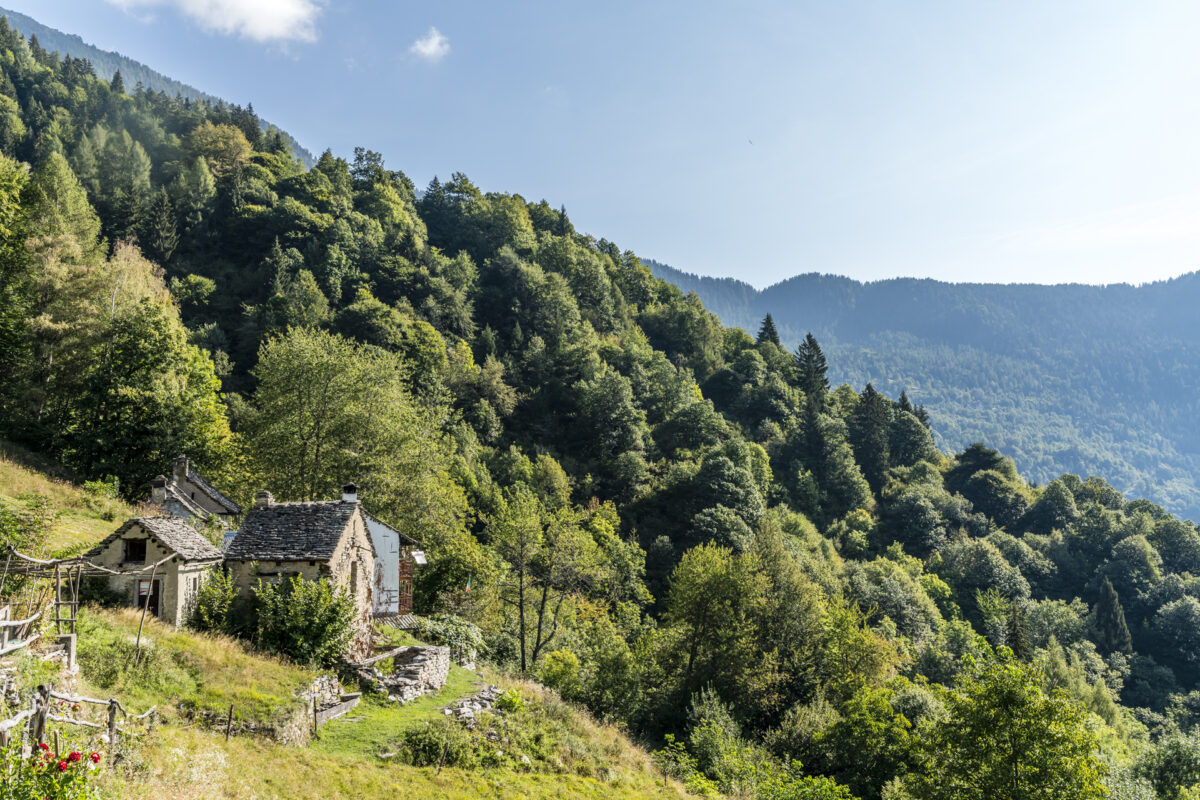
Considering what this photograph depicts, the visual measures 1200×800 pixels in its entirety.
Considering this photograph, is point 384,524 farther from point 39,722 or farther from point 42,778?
point 42,778

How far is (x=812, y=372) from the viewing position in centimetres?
10131

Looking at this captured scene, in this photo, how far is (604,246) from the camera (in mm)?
128000

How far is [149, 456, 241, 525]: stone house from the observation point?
3238 cm

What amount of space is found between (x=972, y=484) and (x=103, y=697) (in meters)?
101

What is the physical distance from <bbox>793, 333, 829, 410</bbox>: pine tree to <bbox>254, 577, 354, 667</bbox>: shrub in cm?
8415

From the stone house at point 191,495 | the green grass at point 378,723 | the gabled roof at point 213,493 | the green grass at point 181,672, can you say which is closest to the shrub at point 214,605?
the green grass at point 181,672

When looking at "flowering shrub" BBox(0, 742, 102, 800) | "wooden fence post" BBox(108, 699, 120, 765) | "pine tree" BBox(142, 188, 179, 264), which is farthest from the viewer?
"pine tree" BBox(142, 188, 179, 264)

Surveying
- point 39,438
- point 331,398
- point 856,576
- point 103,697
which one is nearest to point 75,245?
point 39,438

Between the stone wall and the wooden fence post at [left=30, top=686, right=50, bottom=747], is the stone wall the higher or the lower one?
the lower one

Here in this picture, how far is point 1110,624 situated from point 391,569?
268 ft

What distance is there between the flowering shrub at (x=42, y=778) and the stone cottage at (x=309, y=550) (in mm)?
15726

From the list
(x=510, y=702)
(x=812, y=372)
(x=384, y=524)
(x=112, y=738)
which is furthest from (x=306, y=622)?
(x=812, y=372)

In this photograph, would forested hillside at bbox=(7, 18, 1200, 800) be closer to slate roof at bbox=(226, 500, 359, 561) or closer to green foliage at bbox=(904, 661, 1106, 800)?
green foliage at bbox=(904, 661, 1106, 800)

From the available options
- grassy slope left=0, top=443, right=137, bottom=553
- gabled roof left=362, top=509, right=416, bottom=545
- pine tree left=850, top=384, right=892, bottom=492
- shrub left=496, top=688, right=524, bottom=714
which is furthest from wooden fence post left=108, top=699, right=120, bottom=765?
pine tree left=850, top=384, right=892, bottom=492
